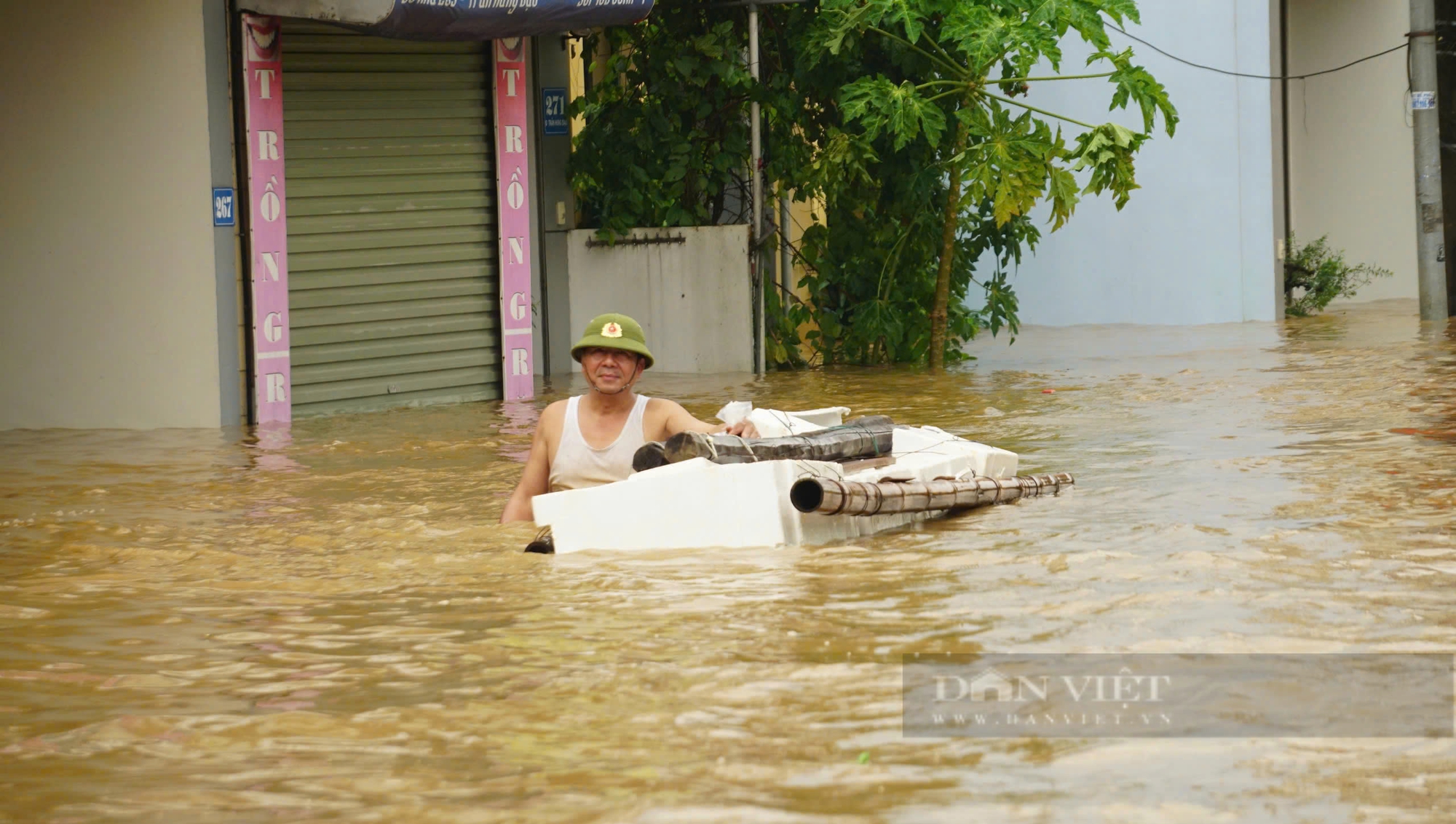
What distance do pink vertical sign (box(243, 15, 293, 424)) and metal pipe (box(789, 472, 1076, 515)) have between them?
20.9 feet

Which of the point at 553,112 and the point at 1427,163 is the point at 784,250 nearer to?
the point at 553,112

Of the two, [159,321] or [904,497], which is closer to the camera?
[904,497]

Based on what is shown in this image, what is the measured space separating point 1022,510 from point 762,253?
331 inches

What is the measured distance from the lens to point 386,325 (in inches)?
566

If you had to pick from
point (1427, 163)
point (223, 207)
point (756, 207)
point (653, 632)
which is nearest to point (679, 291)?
point (756, 207)

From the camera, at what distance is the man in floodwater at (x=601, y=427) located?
786cm

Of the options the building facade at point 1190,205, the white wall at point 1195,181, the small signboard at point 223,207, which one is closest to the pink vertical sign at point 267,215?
the small signboard at point 223,207

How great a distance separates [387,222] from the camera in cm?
1431

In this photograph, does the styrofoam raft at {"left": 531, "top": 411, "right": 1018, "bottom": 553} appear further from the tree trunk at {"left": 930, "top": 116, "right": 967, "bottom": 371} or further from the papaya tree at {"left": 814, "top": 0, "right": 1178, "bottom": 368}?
the tree trunk at {"left": 930, "top": 116, "right": 967, "bottom": 371}

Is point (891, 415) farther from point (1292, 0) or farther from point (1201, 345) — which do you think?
point (1292, 0)

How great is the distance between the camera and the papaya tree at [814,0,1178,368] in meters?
14.8

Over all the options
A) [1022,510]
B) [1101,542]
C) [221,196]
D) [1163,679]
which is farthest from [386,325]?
[1163,679]

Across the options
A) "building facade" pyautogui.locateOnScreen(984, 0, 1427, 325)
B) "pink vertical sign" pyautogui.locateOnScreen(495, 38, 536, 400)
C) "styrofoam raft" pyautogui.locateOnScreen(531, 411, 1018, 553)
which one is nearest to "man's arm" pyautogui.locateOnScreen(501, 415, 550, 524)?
"styrofoam raft" pyautogui.locateOnScreen(531, 411, 1018, 553)

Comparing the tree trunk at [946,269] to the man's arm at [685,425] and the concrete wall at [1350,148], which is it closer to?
the man's arm at [685,425]
